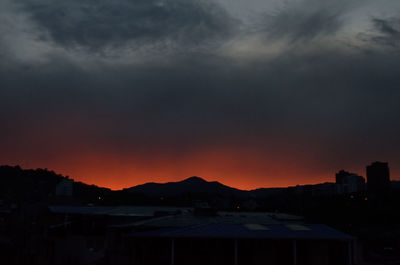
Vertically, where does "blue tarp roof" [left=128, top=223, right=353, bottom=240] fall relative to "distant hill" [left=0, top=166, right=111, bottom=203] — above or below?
below

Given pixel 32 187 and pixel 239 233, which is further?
pixel 32 187

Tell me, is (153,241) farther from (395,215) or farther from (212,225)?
(395,215)

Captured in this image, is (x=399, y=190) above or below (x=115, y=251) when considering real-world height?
above

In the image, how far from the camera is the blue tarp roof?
1886 centimetres

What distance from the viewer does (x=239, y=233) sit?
63.2 ft

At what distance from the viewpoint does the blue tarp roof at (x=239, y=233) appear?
18.9m

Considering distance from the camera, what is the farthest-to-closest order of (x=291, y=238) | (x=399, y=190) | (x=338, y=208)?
(x=399, y=190)
(x=338, y=208)
(x=291, y=238)

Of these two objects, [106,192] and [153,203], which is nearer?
[153,203]

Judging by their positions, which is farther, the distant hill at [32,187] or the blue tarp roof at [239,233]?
the distant hill at [32,187]

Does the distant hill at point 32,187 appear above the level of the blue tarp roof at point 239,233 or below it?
above

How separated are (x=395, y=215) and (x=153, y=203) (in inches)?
2025

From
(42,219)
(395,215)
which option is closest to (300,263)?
(42,219)

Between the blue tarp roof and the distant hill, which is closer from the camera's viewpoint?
the blue tarp roof

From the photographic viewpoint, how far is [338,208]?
8619cm
